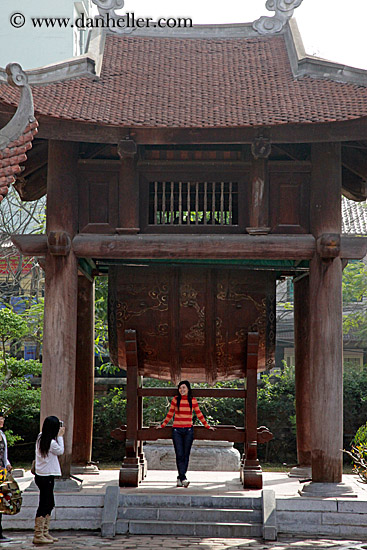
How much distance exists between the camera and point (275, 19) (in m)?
13.0

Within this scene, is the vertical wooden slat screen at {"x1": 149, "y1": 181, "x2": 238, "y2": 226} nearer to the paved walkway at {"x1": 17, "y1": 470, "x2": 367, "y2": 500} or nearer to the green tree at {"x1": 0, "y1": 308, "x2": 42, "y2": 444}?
the paved walkway at {"x1": 17, "y1": 470, "x2": 367, "y2": 500}

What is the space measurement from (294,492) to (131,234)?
4089 mm

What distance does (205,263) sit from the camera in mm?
11188

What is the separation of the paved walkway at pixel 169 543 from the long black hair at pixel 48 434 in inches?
39.9

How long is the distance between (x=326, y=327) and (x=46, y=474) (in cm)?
412

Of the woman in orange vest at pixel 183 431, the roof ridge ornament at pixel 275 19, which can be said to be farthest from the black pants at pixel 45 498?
the roof ridge ornament at pixel 275 19

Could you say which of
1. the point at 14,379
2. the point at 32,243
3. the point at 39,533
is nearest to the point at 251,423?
the point at 39,533

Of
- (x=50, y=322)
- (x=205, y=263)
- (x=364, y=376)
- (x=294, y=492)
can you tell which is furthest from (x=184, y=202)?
(x=364, y=376)

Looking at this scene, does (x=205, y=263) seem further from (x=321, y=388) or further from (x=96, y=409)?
(x=96, y=409)

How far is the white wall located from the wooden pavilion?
799 inches

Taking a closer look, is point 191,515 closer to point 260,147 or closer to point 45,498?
point 45,498

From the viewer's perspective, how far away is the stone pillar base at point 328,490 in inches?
380

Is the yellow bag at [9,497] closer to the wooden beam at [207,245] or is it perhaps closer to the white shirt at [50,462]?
the white shirt at [50,462]

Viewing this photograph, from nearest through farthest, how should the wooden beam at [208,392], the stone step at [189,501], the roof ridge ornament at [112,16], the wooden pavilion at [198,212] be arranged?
1. the stone step at [189,501]
2. the wooden pavilion at [198,212]
3. the wooden beam at [208,392]
4. the roof ridge ornament at [112,16]
